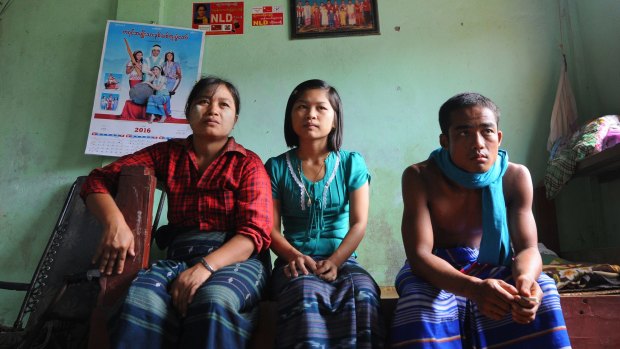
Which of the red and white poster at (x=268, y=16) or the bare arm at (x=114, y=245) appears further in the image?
the red and white poster at (x=268, y=16)

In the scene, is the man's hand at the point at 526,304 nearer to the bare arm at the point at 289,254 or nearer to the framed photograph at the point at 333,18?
the bare arm at the point at 289,254

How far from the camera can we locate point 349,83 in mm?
2795

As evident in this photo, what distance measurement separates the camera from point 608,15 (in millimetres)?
2531

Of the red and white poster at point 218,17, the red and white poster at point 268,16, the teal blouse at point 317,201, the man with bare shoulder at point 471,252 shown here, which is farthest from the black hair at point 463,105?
the red and white poster at point 218,17

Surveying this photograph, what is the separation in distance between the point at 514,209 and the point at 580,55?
1.85 meters

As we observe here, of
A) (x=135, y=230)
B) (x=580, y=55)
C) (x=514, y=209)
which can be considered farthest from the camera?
(x=580, y=55)

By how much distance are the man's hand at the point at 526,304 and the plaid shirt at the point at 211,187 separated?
79cm

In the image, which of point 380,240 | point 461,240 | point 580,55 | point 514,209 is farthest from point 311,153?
point 580,55

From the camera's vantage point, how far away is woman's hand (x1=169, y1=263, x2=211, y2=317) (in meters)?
1.20

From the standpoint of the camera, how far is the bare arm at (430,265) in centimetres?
109

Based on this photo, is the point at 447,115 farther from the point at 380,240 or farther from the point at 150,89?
the point at 150,89

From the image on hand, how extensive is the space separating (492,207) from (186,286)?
981mm

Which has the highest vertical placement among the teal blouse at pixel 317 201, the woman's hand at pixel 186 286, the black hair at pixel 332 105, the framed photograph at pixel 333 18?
the framed photograph at pixel 333 18

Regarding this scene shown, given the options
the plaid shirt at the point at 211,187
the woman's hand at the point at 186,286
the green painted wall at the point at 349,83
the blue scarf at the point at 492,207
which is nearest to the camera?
the woman's hand at the point at 186,286
